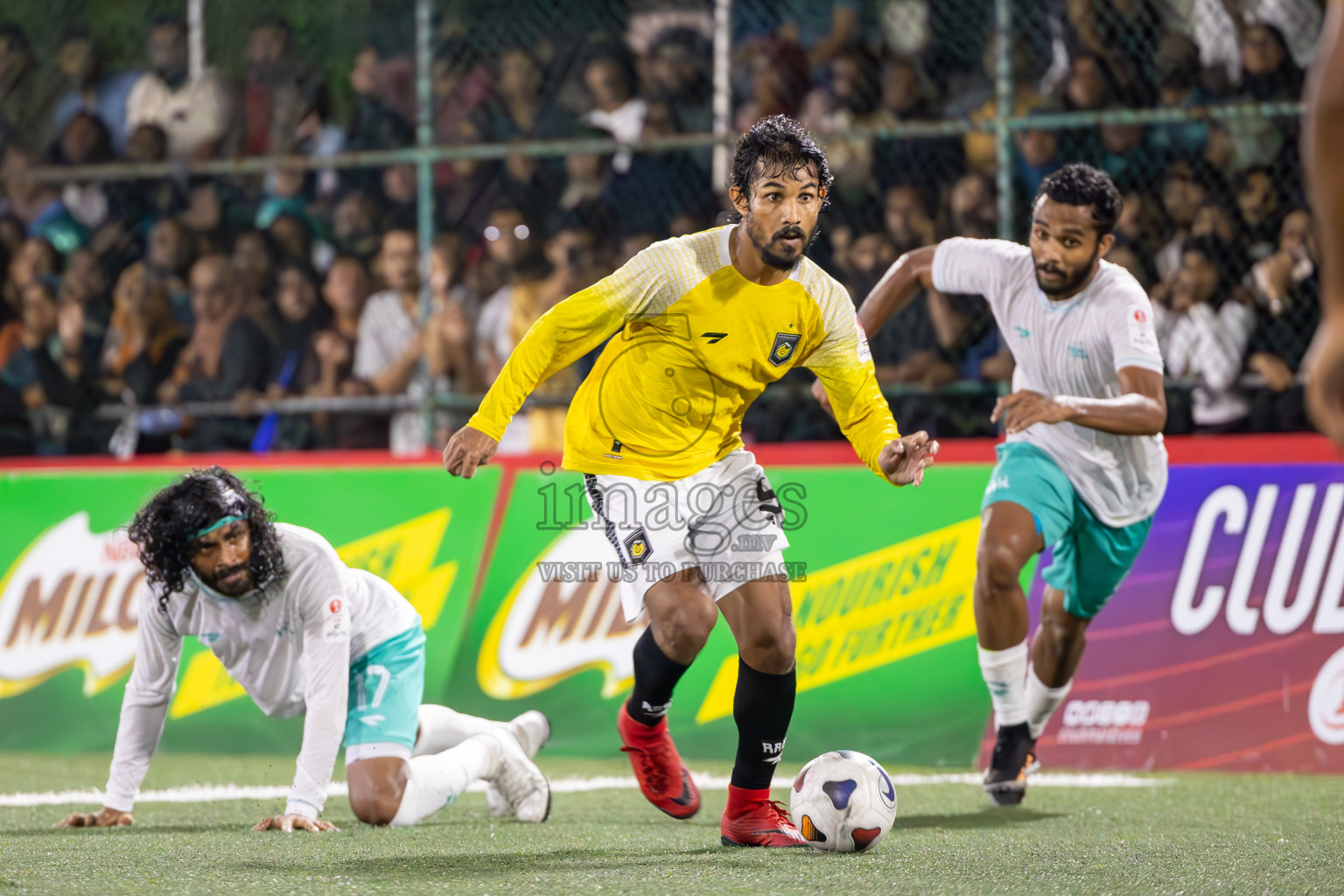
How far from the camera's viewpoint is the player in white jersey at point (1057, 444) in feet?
18.6

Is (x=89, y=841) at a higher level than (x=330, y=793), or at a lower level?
higher

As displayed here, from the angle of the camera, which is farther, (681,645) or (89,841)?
(681,645)

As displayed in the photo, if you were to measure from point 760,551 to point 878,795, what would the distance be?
77 cm

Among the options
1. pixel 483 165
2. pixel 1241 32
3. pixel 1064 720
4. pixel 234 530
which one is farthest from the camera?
pixel 483 165

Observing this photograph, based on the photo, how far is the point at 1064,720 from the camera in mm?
6918

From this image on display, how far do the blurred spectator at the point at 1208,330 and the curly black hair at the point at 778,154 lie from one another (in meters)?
3.40

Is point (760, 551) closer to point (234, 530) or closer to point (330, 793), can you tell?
point (234, 530)

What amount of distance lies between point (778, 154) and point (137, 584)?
14.5 feet

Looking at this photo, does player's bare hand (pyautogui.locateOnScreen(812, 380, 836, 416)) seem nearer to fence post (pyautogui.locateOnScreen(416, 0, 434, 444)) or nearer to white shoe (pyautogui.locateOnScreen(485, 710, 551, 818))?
white shoe (pyautogui.locateOnScreen(485, 710, 551, 818))

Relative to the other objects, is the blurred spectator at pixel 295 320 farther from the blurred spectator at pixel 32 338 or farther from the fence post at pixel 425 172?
the blurred spectator at pixel 32 338

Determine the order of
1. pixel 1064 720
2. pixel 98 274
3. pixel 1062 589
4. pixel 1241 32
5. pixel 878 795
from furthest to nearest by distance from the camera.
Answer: pixel 98 274
pixel 1241 32
pixel 1064 720
pixel 1062 589
pixel 878 795

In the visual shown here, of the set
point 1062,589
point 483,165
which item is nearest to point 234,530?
point 1062,589

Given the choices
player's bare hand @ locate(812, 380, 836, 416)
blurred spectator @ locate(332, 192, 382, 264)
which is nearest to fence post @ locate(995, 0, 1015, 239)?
player's bare hand @ locate(812, 380, 836, 416)

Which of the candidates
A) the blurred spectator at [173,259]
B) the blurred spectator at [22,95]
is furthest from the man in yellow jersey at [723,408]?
the blurred spectator at [22,95]
